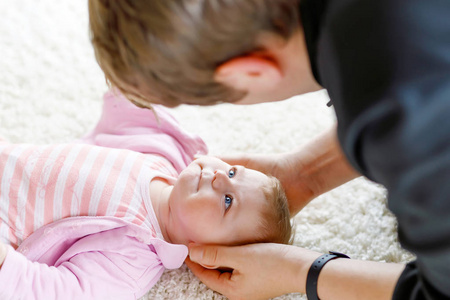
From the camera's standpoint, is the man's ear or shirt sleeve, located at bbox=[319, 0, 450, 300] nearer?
shirt sleeve, located at bbox=[319, 0, 450, 300]

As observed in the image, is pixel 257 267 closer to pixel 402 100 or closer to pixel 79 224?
pixel 79 224

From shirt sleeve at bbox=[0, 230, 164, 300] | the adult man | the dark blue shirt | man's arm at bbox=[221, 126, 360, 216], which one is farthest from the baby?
the dark blue shirt

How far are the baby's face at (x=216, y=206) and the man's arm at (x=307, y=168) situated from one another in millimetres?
145

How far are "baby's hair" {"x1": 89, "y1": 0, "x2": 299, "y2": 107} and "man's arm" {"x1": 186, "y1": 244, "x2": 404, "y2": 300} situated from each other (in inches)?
17.4

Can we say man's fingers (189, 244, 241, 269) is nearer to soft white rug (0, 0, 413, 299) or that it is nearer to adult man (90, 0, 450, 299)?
soft white rug (0, 0, 413, 299)

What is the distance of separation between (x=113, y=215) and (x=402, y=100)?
0.73 meters

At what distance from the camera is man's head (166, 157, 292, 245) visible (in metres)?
1.17

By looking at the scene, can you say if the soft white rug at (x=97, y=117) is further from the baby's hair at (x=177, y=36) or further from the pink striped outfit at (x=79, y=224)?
the baby's hair at (x=177, y=36)

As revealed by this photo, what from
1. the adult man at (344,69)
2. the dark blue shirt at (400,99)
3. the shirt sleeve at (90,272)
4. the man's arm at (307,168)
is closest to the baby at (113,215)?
the shirt sleeve at (90,272)

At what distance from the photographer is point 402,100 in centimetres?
64

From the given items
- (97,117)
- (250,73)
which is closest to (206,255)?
(250,73)

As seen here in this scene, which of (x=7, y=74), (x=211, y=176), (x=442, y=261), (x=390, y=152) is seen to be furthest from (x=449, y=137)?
(x=7, y=74)

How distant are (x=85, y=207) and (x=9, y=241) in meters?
0.18

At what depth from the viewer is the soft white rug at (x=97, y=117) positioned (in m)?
1.36
